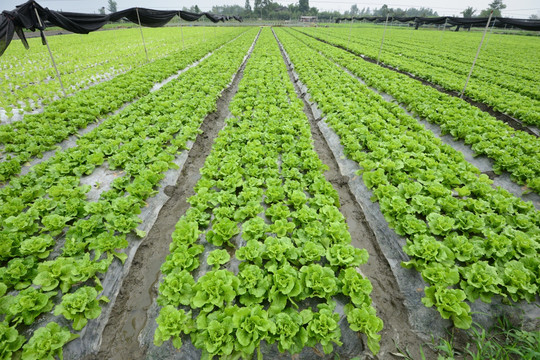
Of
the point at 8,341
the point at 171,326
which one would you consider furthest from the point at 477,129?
the point at 8,341

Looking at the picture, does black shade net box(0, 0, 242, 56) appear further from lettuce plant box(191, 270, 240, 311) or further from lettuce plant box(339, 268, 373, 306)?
lettuce plant box(339, 268, 373, 306)

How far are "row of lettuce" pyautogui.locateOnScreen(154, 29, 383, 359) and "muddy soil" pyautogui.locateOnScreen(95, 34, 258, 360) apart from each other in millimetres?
520

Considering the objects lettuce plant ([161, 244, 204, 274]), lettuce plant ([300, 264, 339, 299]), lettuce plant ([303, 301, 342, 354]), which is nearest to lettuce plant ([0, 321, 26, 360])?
lettuce plant ([161, 244, 204, 274])

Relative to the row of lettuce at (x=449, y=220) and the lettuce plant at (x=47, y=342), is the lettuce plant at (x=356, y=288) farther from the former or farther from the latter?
the lettuce plant at (x=47, y=342)

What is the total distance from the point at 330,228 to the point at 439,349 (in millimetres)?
2308

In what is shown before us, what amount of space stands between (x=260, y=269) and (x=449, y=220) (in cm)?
372

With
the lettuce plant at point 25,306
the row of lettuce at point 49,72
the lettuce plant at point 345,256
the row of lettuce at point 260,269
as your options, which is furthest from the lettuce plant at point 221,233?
the row of lettuce at point 49,72

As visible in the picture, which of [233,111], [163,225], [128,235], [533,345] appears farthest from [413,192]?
[233,111]

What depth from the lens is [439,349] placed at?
357cm

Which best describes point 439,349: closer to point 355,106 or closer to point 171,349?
point 171,349

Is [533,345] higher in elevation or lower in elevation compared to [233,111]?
lower

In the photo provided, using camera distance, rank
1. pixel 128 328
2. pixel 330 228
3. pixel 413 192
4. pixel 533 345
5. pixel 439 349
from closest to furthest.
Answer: pixel 533 345 < pixel 439 349 < pixel 128 328 < pixel 330 228 < pixel 413 192

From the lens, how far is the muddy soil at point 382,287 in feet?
12.0

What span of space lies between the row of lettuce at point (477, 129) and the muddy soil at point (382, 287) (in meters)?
4.21
